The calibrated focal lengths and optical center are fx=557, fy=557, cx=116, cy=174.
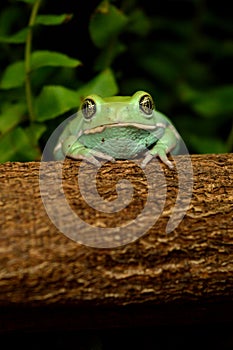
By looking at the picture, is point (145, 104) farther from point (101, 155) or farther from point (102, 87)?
point (102, 87)

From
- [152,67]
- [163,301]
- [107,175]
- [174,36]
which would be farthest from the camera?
[174,36]

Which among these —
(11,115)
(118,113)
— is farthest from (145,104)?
(11,115)

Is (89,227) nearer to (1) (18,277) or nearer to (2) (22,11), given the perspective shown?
(1) (18,277)

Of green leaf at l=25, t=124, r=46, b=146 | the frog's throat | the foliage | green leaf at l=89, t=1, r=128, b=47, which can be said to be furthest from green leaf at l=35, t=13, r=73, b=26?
the frog's throat

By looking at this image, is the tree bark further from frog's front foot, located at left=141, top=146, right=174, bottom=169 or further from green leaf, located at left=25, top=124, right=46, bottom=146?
green leaf, located at left=25, top=124, right=46, bottom=146

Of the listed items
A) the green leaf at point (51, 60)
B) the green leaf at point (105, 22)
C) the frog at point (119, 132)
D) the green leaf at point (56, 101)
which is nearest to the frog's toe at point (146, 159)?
the frog at point (119, 132)

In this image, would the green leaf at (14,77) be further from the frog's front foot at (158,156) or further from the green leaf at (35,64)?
the frog's front foot at (158,156)

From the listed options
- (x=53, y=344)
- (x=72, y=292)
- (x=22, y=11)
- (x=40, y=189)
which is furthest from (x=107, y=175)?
(x=22, y=11)
